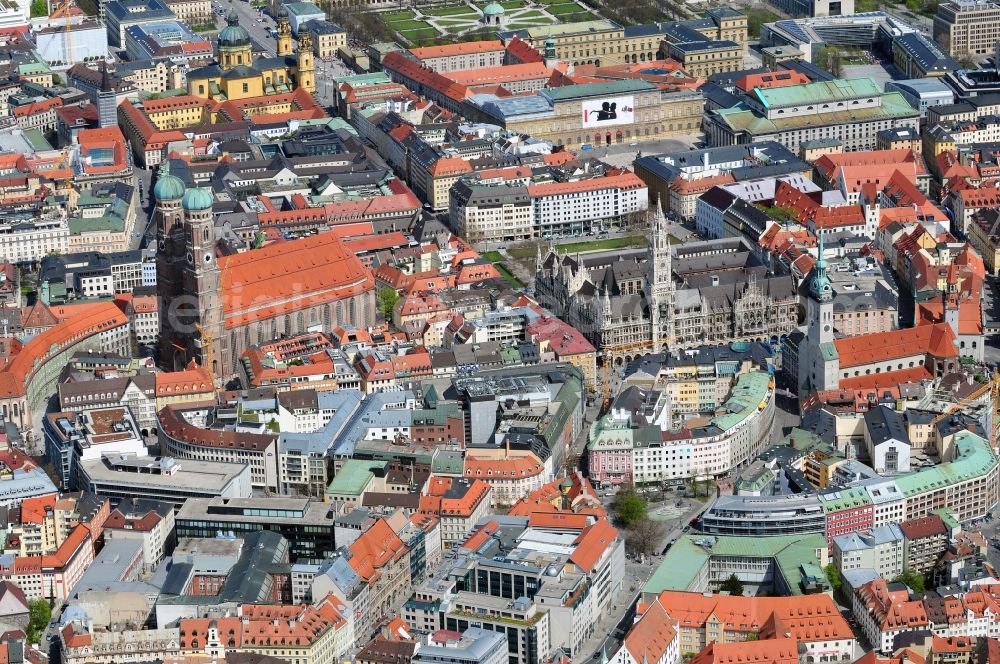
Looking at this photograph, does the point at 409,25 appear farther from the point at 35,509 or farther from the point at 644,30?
the point at 35,509

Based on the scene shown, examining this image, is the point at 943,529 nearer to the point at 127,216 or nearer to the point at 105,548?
the point at 105,548

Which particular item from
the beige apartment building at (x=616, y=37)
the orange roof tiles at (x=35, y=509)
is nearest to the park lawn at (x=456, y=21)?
the beige apartment building at (x=616, y=37)

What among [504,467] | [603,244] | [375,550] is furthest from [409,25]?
[375,550]

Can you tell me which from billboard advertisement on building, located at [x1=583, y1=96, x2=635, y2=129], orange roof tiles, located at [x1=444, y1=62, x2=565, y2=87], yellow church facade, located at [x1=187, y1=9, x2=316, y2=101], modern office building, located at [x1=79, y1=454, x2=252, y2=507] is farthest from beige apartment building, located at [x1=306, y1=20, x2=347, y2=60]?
modern office building, located at [x1=79, y1=454, x2=252, y2=507]

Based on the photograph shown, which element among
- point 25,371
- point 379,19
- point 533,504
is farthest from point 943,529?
point 379,19

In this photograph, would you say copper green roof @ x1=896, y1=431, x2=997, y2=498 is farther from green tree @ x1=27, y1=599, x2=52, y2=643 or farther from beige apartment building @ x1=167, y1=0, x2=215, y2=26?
beige apartment building @ x1=167, y1=0, x2=215, y2=26

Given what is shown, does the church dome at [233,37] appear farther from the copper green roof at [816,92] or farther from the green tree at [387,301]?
the green tree at [387,301]
